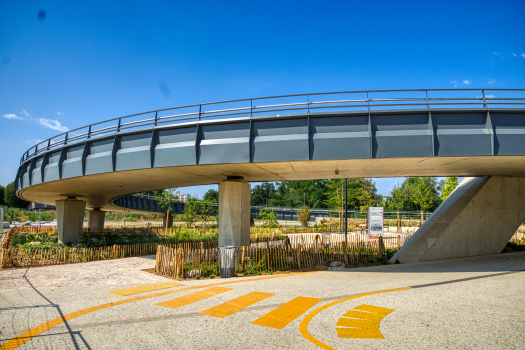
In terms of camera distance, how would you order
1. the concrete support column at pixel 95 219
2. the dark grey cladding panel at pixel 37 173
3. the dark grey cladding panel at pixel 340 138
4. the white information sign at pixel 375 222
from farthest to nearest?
the concrete support column at pixel 95 219, the white information sign at pixel 375 222, the dark grey cladding panel at pixel 37 173, the dark grey cladding panel at pixel 340 138

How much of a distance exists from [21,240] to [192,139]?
21481 mm

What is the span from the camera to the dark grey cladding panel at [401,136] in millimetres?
11695

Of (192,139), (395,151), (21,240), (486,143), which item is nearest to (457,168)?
(486,143)

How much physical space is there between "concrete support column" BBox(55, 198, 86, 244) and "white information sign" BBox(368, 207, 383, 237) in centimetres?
2240

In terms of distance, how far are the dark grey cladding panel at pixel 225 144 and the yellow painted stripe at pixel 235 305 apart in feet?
17.5

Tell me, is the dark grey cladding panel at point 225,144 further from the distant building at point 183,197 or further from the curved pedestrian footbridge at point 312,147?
the distant building at point 183,197

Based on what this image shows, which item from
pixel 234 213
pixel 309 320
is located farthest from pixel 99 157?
pixel 309 320

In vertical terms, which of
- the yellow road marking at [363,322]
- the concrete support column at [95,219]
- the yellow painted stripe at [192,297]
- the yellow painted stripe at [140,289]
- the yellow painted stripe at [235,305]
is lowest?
the yellow painted stripe at [140,289]

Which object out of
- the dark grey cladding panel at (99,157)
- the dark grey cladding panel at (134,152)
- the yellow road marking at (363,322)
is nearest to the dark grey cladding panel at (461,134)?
the yellow road marking at (363,322)

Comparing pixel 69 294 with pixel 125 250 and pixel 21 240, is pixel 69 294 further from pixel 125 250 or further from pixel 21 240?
pixel 21 240

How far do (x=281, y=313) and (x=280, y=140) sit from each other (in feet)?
22.5

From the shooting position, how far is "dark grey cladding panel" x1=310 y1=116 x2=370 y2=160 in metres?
12.0

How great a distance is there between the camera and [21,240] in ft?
84.1

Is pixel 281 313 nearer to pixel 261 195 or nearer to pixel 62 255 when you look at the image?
pixel 62 255
